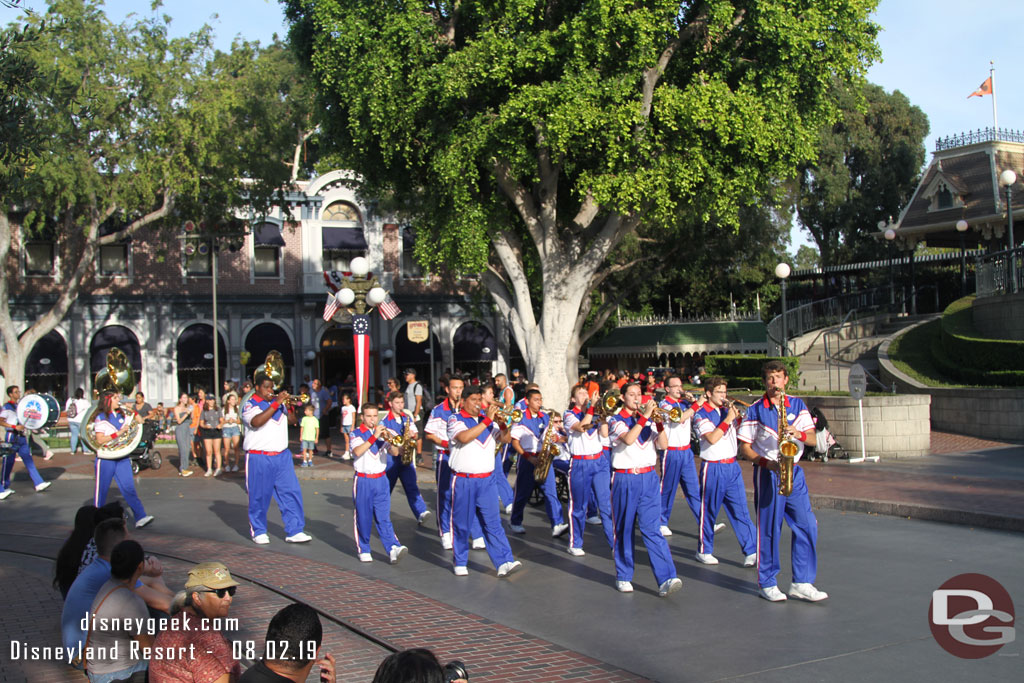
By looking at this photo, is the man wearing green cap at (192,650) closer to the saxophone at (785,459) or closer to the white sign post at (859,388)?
the saxophone at (785,459)

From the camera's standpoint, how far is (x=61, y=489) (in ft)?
54.4

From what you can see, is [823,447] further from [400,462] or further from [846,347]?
[846,347]

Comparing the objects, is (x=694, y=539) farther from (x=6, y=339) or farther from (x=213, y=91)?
(x=6, y=339)

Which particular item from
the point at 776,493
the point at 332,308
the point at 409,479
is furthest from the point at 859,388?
the point at 332,308

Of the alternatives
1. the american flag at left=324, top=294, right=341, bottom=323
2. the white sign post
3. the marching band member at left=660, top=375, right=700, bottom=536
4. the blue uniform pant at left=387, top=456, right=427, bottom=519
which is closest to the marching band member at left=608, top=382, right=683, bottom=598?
the marching band member at left=660, top=375, right=700, bottom=536

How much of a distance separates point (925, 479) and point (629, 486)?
7622 millimetres

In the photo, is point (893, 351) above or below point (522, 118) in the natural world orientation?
below

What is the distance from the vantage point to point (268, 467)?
11062mm

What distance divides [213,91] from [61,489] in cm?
1513

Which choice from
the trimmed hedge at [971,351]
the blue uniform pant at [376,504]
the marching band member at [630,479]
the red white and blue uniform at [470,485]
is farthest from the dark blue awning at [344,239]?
the marching band member at [630,479]

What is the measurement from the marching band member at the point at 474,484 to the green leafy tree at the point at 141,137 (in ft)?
62.1

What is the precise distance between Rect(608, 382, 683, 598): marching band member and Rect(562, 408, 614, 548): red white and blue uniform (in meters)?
1.45

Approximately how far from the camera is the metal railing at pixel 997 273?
22328mm

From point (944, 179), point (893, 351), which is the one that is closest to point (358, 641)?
point (893, 351)
